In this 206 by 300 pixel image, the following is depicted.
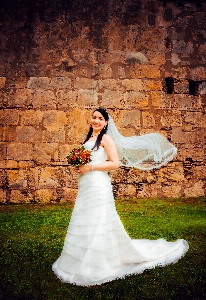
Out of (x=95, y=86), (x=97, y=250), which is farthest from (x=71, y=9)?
(x=97, y=250)

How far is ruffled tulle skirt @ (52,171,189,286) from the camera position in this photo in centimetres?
332

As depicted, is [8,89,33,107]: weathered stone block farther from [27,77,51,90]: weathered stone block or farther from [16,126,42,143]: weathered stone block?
[16,126,42,143]: weathered stone block

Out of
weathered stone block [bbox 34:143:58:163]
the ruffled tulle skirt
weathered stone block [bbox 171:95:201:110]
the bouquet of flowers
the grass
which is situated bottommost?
the grass

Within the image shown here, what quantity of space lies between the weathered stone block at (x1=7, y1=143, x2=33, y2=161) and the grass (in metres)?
1.11

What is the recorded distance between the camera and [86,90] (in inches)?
300

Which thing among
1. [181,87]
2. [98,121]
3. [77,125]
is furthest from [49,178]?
[98,121]

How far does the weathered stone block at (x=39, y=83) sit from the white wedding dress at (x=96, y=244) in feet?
13.8

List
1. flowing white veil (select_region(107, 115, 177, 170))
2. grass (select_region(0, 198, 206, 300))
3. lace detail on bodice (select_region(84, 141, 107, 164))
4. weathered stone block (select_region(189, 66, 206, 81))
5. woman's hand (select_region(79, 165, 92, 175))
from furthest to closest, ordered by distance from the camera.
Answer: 1. weathered stone block (select_region(189, 66, 206, 81))
2. flowing white veil (select_region(107, 115, 177, 170))
3. lace detail on bodice (select_region(84, 141, 107, 164))
4. woman's hand (select_region(79, 165, 92, 175))
5. grass (select_region(0, 198, 206, 300))

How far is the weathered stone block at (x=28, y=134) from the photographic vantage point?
7.50 metres

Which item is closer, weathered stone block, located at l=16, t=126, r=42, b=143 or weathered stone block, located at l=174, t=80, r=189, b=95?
weathered stone block, located at l=16, t=126, r=42, b=143

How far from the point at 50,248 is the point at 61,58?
4.72 meters

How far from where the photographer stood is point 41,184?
24.5 feet

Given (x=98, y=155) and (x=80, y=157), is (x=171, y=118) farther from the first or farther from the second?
(x=80, y=157)

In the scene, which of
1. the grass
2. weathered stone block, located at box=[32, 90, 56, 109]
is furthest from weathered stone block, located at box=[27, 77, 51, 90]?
the grass
